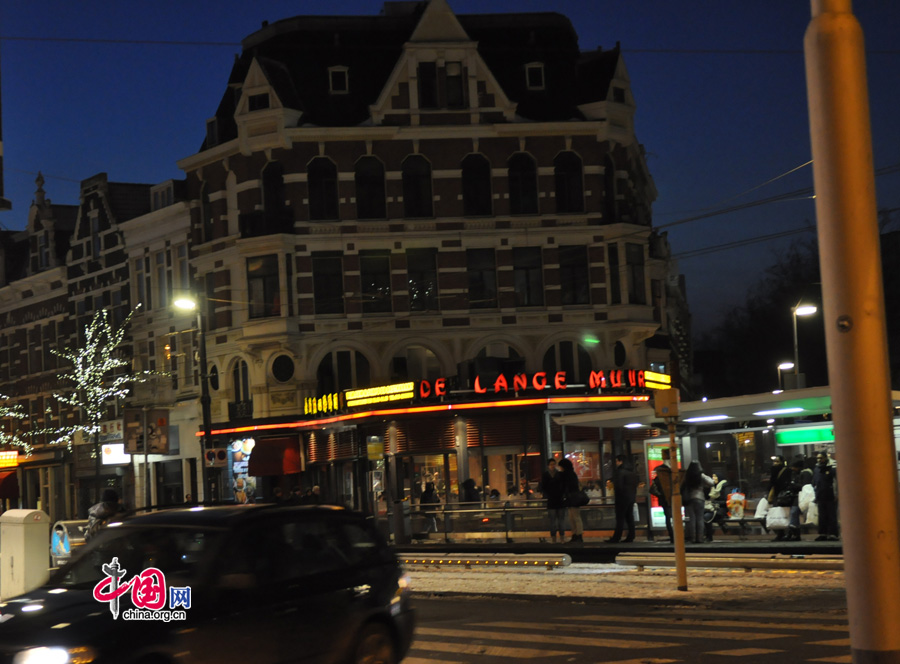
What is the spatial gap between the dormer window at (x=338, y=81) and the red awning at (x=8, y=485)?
59.2ft

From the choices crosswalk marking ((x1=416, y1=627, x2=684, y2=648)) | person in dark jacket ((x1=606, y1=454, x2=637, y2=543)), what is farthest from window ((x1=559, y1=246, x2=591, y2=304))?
crosswalk marking ((x1=416, y1=627, x2=684, y2=648))

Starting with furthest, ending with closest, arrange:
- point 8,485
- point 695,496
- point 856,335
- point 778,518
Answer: point 8,485 < point 695,496 < point 778,518 < point 856,335

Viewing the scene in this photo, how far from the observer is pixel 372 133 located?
4244 cm

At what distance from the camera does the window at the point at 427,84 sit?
42719 millimetres

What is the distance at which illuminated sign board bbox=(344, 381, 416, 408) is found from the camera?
38719mm

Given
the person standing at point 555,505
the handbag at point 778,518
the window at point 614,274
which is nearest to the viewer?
the handbag at point 778,518

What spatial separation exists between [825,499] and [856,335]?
53.9ft

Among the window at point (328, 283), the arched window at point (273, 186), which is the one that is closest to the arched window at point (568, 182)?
the window at point (328, 283)

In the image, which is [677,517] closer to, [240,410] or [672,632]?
[672,632]

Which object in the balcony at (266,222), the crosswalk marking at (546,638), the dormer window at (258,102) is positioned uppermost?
the dormer window at (258,102)

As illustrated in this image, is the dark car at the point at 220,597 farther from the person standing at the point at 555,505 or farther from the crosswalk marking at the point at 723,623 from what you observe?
the person standing at the point at 555,505

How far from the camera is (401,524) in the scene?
1101 inches

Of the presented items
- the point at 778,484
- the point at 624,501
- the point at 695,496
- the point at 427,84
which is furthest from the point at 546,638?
the point at 427,84

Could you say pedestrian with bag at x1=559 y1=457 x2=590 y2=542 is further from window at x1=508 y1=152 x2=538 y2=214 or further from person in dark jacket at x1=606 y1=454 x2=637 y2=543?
window at x1=508 y1=152 x2=538 y2=214
